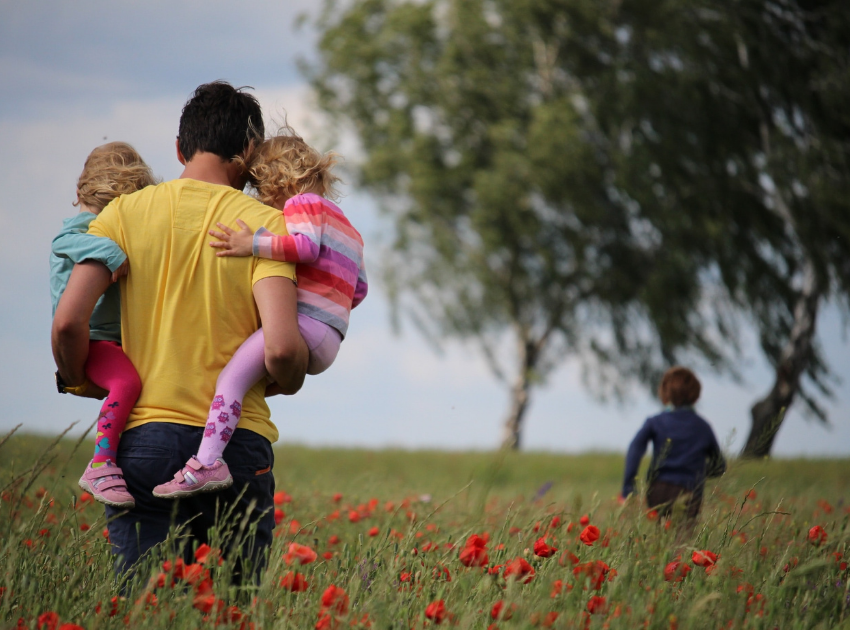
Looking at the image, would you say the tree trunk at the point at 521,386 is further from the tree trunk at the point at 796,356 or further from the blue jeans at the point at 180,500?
the blue jeans at the point at 180,500

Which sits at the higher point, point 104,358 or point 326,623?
point 104,358

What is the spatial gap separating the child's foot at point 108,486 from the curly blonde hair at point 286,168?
3.47 ft

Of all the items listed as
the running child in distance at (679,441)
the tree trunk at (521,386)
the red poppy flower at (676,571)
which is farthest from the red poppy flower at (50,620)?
the tree trunk at (521,386)

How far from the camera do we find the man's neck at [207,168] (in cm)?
239

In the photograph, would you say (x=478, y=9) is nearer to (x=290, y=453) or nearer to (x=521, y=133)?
(x=521, y=133)

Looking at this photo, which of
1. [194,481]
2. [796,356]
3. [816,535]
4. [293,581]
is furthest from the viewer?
[796,356]

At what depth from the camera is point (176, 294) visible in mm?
2248

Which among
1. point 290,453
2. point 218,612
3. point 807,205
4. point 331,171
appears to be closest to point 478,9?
point 807,205

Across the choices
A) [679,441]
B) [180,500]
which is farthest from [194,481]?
[679,441]

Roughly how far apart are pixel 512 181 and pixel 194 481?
48.5 ft

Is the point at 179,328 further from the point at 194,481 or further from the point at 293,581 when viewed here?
the point at 293,581

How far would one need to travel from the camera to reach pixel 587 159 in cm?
1550

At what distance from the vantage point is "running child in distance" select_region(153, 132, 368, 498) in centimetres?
222

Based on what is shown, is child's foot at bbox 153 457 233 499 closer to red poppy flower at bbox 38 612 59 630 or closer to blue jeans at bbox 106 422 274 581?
blue jeans at bbox 106 422 274 581
